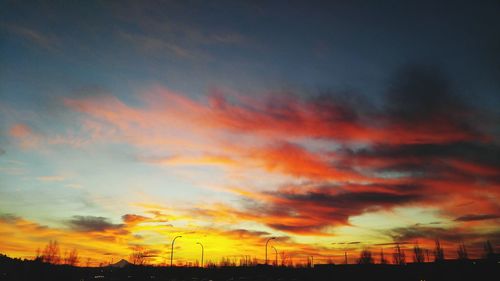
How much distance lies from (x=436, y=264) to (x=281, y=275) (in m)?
60.9

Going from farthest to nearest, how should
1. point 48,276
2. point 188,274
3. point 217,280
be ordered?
point 188,274
point 217,280
point 48,276

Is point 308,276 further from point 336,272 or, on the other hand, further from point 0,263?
Result: point 0,263

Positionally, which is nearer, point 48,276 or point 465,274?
point 465,274

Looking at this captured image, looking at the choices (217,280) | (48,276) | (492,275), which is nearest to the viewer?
(492,275)

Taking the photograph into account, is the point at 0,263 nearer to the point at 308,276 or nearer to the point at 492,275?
the point at 308,276

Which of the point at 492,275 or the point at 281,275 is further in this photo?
the point at 281,275

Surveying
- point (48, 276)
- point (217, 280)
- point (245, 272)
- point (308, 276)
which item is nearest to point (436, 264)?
point (308, 276)

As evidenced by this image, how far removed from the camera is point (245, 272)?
558 ft

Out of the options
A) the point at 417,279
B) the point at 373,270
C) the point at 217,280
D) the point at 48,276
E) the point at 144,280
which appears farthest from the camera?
the point at 217,280

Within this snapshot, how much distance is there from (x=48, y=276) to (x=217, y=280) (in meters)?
61.2

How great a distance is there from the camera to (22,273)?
11962 centimetres

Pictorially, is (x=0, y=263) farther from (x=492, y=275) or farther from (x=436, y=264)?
(x=492, y=275)

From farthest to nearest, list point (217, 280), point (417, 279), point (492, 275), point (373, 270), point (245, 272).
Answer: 1. point (245, 272)
2. point (217, 280)
3. point (373, 270)
4. point (417, 279)
5. point (492, 275)

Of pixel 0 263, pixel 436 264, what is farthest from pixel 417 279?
pixel 0 263
